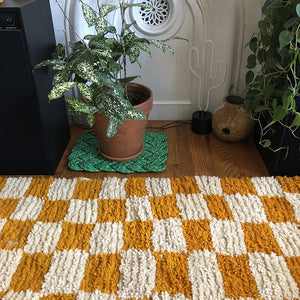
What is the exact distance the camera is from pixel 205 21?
1.58m

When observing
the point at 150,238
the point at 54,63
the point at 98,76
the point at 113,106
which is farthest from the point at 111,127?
the point at 150,238

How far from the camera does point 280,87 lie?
1296 mm

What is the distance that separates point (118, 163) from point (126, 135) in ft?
0.48

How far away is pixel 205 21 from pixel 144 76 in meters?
0.40

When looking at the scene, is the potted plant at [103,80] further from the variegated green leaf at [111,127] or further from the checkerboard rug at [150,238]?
the checkerboard rug at [150,238]

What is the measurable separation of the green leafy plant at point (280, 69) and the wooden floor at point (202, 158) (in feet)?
0.42

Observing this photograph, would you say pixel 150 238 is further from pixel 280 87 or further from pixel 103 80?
pixel 280 87

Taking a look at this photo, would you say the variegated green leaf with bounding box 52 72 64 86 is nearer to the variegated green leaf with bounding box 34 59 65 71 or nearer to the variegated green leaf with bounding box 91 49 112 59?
the variegated green leaf with bounding box 34 59 65 71

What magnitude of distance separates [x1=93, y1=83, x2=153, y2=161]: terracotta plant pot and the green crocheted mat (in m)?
0.03

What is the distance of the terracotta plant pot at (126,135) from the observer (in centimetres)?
138

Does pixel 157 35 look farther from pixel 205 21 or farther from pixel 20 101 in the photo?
pixel 20 101

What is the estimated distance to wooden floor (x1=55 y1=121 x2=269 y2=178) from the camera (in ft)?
4.73

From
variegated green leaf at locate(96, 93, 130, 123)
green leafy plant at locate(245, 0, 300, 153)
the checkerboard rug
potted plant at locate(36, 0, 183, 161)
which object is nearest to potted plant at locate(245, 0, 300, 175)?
green leafy plant at locate(245, 0, 300, 153)

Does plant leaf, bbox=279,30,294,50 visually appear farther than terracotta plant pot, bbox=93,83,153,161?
No
